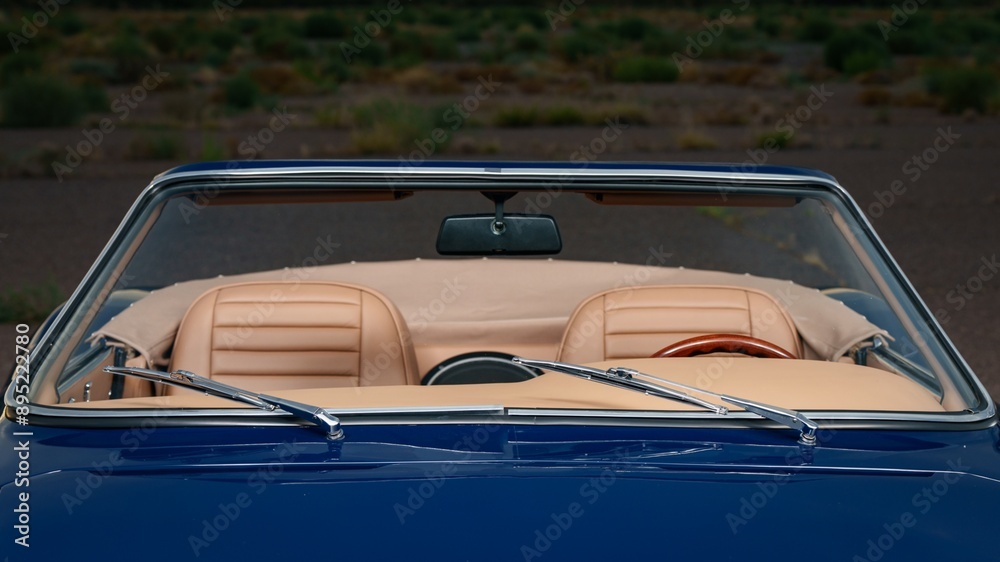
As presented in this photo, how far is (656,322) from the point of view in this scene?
2.90m

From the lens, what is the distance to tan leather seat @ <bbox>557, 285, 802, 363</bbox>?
2.87 metres

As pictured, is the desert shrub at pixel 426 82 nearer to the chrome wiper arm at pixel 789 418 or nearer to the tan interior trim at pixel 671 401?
the tan interior trim at pixel 671 401

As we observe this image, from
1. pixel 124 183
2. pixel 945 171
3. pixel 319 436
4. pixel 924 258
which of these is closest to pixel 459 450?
pixel 319 436

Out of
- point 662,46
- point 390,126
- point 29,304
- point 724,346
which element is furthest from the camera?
point 662,46

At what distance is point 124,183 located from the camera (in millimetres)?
16891

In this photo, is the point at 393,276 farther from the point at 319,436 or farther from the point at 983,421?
the point at 983,421

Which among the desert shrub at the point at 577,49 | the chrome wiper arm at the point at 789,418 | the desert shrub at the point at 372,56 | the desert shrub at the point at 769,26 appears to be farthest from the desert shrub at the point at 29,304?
the desert shrub at the point at 769,26

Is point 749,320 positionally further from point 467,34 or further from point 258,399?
point 467,34

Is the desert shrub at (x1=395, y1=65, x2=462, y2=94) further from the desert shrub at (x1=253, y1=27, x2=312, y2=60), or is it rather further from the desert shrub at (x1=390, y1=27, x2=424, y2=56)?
the desert shrub at (x1=253, y1=27, x2=312, y2=60)

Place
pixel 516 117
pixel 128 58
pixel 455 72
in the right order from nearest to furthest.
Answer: pixel 516 117 < pixel 128 58 < pixel 455 72

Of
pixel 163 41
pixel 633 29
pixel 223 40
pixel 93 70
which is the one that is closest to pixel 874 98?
pixel 93 70

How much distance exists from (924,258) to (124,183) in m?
11.9

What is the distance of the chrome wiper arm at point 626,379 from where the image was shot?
2.00 metres

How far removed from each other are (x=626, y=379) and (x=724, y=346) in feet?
2.28
